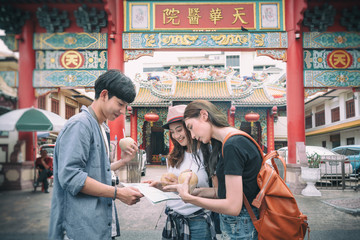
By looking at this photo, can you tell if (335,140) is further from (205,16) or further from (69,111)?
(69,111)

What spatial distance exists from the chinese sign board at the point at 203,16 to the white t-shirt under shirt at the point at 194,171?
16.1ft

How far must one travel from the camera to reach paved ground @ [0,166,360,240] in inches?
130

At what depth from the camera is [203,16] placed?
6.19 m

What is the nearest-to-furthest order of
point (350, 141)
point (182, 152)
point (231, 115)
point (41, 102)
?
point (182, 152)
point (41, 102)
point (350, 141)
point (231, 115)

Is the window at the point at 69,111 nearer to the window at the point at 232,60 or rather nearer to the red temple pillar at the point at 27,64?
the red temple pillar at the point at 27,64

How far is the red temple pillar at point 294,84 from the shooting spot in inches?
235

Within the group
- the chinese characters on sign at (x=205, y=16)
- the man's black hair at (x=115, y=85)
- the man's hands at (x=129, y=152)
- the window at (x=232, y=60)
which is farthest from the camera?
the window at (x=232, y=60)

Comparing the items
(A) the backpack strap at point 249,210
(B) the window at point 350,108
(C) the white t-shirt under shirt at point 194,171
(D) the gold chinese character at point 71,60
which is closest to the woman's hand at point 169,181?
(C) the white t-shirt under shirt at point 194,171

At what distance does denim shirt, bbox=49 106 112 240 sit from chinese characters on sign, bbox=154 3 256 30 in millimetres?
5367

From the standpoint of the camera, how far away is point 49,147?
9.70m

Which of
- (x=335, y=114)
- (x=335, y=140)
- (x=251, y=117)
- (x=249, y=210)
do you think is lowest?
(x=335, y=140)

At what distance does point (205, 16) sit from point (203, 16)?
2.0 inches

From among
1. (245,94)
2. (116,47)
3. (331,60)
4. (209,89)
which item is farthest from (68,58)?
(245,94)

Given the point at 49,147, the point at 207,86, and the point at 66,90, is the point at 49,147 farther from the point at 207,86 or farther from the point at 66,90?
the point at 207,86
